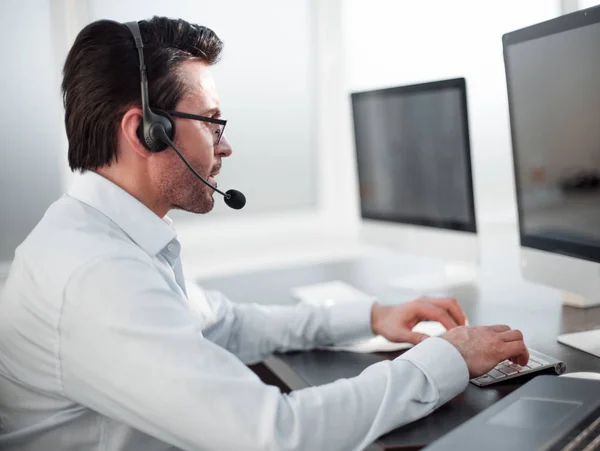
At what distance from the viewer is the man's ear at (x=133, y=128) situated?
974mm

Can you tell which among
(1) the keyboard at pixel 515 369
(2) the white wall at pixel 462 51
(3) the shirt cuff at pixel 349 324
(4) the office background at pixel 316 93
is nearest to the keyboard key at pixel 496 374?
(1) the keyboard at pixel 515 369

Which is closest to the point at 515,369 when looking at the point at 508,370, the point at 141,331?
the point at 508,370

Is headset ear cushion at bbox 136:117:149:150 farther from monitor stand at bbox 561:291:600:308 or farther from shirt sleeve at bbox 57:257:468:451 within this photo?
monitor stand at bbox 561:291:600:308

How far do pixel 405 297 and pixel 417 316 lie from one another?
0.37 metres

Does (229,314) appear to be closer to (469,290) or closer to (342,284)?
(342,284)

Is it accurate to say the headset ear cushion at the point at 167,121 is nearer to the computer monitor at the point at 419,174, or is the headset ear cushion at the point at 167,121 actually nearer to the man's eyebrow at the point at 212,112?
the man's eyebrow at the point at 212,112

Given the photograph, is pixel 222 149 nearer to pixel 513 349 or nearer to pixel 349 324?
pixel 349 324

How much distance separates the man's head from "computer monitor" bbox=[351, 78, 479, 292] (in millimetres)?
673

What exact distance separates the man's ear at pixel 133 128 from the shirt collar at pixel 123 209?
7 cm

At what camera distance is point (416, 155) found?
65.2 inches

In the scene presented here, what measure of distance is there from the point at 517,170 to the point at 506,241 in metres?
0.95

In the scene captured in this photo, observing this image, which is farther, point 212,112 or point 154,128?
point 212,112

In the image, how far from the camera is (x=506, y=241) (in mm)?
2217

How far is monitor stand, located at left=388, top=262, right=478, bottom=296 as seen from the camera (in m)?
1.68
